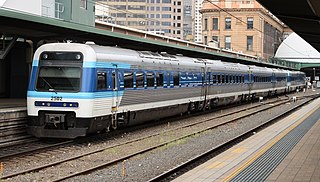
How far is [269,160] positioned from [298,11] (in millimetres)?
3466

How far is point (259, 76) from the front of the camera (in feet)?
131

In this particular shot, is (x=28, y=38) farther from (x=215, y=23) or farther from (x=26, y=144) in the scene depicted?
(x=215, y=23)

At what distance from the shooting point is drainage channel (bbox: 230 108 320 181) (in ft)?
31.0

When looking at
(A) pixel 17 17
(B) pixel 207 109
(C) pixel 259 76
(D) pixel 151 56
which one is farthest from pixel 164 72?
(C) pixel 259 76

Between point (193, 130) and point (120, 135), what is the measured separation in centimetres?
336

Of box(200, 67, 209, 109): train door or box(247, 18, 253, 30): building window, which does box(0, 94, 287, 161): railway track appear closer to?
box(200, 67, 209, 109): train door

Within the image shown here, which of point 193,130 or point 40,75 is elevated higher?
point 40,75

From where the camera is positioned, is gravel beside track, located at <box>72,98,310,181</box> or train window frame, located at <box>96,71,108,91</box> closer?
gravel beside track, located at <box>72,98,310,181</box>

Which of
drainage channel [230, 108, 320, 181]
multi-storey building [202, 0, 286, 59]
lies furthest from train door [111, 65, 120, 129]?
multi-storey building [202, 0, 286, 59]

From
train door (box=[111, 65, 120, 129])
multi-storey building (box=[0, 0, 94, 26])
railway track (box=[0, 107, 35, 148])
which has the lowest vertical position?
railway track (box=[0, 107, 35, 148])

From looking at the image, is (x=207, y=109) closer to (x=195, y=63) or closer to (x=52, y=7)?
(x=195, y=63)

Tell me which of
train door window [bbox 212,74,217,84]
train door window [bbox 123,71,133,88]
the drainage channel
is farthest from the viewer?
train door window [bbox 212,74,217,84]

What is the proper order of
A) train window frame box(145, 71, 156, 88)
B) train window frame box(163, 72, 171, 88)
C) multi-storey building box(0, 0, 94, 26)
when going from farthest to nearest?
multi-storey building box(0, 0, 94, 26) → train window frame box(163, 72, 171, 88) → train window frame box(145, 71, 156, 88)

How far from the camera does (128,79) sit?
16375 mm
